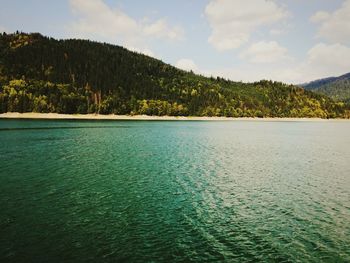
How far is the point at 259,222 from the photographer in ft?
77.2

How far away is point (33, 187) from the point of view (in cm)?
3067

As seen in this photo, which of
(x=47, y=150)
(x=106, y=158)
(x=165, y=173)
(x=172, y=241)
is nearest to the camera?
(x=172, y=241)

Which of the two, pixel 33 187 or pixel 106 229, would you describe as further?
pixel 33 187

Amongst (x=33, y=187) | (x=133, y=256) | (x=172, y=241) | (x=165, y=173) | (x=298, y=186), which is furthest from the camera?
(x=165, y=173)

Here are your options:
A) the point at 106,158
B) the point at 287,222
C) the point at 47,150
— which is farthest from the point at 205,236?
the point at 47,150

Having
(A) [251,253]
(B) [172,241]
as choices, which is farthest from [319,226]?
(B) [172,241]

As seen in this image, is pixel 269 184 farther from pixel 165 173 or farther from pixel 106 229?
pixel 106 229

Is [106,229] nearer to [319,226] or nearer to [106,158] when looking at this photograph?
[319,226]

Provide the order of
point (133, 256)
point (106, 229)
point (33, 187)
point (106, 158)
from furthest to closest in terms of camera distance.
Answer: point (106, 158), point (33, 187), point (106, 229), point (133, 256)

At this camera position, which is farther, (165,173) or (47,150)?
(47,150)

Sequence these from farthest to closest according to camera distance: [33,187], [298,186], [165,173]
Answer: [165,173] → [298,186] → [33,187]

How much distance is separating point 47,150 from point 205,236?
44.4m

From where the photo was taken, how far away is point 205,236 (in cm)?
2048

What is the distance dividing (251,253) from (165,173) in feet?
75.5
